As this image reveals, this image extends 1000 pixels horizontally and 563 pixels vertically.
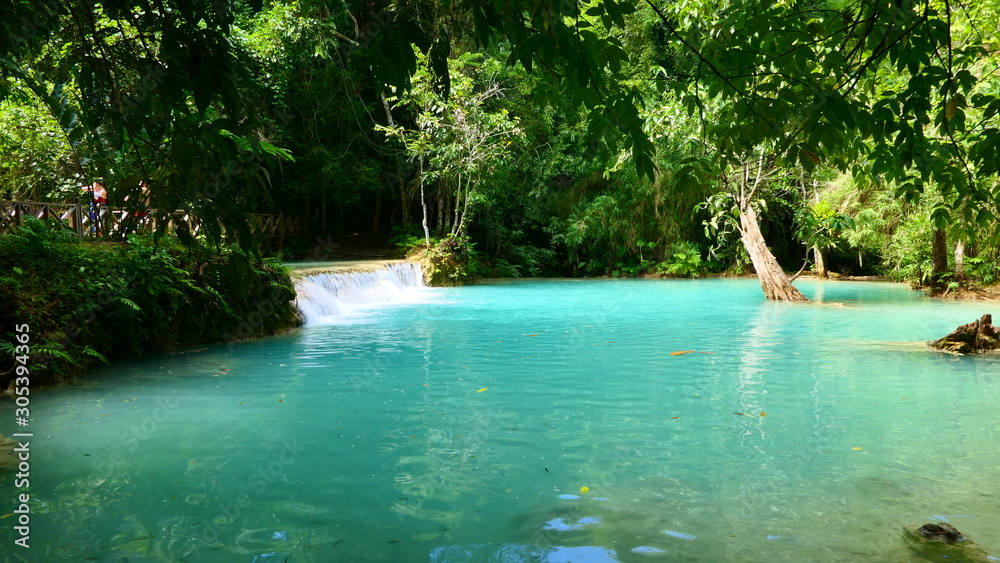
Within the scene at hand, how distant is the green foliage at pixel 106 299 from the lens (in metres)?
6.30

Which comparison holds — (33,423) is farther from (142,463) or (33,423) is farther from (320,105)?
(320,105)

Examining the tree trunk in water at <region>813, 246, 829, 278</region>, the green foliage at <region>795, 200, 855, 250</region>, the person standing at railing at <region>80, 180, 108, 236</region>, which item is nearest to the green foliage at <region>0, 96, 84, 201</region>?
the person standing at railing at <region>80, 180, 108, 236</region>

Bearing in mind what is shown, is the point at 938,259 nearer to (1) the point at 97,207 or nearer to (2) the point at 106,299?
(2) the point at 106,299

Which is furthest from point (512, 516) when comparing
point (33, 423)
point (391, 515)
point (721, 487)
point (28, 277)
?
point (28, 277)

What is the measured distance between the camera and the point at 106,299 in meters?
7.17

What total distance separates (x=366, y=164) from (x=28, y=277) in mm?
15510

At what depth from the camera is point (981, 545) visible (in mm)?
2785

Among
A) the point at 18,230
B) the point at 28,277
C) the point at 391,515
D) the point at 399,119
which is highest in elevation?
the point at 399,119

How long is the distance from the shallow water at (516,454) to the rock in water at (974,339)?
34 centimetres

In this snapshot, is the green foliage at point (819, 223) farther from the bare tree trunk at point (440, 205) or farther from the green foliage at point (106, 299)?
the green foliage at point (106, 299)

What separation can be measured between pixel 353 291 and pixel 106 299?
6.91 metres

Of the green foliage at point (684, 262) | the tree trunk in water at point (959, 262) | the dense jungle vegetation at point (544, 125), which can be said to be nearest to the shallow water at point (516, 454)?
the dense jungle vegetation at point (544, 125)

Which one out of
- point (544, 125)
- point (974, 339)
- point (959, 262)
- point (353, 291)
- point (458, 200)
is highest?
point (544, 125)

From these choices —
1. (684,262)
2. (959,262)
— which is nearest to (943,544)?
(959,262)
